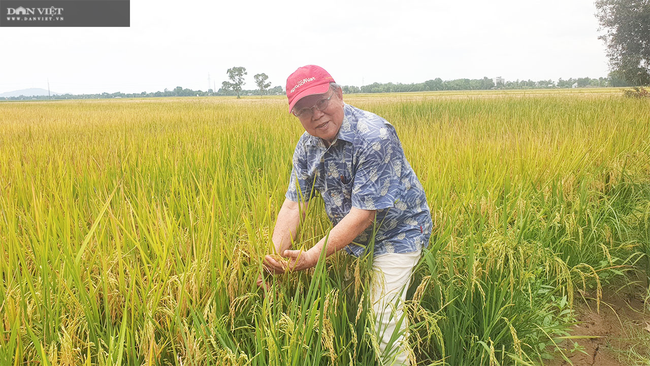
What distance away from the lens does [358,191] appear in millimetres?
1438

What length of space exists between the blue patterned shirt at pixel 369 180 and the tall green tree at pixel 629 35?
17950 millimetres

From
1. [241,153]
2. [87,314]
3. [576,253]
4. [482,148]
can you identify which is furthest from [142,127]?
[576,253]

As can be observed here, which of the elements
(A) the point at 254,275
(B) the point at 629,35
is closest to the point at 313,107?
(A) the point at 254,275

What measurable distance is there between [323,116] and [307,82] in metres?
0.14

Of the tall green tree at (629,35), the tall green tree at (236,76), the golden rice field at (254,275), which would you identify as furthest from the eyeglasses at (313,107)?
the tall green tree at (236,76)

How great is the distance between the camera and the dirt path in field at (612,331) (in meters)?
1.83

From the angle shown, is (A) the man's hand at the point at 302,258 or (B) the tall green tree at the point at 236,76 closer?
(A) the man's hand at the point at 302,258

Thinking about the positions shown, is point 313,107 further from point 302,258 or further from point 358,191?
point 302,258

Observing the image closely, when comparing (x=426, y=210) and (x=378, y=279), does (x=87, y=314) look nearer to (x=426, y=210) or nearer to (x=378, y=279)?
(x=378, y=279)

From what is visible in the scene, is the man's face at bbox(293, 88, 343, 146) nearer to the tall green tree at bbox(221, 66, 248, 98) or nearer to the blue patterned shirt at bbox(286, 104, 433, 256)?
the blue patterned shirt at bbox(286, 104, 433, 256)

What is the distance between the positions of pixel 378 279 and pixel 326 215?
482 mm

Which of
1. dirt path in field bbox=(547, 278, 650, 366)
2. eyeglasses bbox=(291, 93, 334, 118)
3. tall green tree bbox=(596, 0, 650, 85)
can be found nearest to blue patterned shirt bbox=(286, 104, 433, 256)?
eyeglasses bbox=(291, 93, 334, 118)

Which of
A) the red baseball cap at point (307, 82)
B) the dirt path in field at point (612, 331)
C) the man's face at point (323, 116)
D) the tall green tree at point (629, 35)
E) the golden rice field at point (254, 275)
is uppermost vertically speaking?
the tall green tree at point (629, 35)

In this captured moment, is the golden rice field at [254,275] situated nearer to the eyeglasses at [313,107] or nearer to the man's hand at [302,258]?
the man's hand at [302,258]
